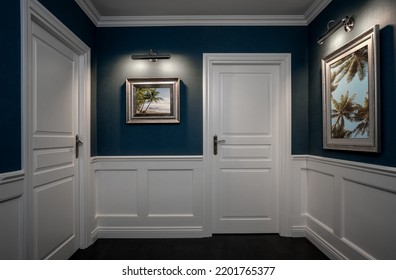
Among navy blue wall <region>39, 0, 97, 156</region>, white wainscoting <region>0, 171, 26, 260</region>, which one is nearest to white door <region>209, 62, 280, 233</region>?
navy blue wall <region>39, 0, 97, 156</region>

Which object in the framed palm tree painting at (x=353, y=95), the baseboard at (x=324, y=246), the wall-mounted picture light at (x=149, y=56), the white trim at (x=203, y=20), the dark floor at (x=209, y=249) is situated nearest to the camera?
the framed palm tree painting at (x=353, y=95)

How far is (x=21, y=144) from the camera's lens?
1.50 m

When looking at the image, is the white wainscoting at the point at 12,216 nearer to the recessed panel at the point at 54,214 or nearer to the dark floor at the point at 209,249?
the recessed panel at the point at 54,214

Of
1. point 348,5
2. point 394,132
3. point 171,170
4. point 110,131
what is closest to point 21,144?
point 110,131

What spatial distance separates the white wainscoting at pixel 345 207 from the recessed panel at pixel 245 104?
1.88 feet

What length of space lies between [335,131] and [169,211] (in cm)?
183

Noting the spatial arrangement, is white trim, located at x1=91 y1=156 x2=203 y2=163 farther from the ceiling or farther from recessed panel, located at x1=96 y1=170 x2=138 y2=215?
the ceiling

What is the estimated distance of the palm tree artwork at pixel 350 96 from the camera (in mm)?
1755

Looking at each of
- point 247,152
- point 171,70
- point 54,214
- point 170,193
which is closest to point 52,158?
point 54,214

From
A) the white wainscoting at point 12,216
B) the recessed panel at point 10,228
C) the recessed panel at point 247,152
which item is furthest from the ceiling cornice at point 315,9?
the recessed panel at point 10,228

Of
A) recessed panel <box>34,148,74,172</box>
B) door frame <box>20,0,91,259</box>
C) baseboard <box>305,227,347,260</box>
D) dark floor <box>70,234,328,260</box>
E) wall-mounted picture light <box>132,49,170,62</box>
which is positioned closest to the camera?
door frame <box>20,0,91,259</box>

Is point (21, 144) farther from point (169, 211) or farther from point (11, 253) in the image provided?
point (169, 211)

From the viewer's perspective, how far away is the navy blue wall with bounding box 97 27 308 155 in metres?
2.65

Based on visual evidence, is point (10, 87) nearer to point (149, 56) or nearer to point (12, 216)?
point (12, 216)
